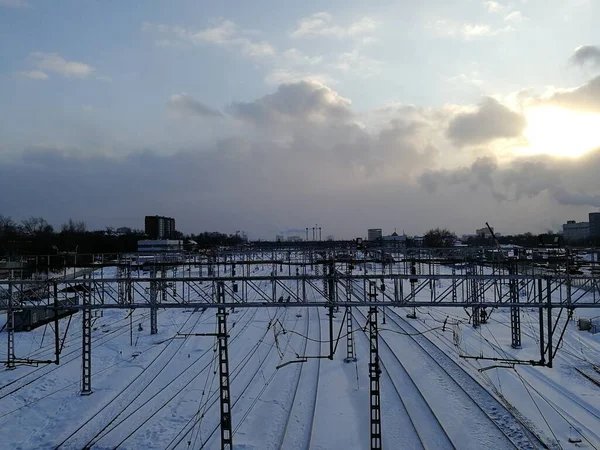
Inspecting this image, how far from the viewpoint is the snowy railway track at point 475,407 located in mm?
13648

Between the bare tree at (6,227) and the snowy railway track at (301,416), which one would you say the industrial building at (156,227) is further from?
the snowy railway track at (301,416)

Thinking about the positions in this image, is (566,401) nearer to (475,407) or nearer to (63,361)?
(475,407)

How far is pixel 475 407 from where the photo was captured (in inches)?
645

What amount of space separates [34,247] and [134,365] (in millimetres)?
49256

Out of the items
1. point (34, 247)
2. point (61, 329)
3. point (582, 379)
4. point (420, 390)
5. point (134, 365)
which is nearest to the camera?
point (420, 390)

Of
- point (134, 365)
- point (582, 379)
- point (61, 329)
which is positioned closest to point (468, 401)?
point (582, 379)

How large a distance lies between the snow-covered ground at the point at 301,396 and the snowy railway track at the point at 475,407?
0.16 feet

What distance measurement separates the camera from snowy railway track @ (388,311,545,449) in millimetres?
13648

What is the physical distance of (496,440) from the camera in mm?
13750

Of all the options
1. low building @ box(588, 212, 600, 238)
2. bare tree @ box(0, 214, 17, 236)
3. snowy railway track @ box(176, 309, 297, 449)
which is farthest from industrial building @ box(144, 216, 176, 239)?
snowy railway track @ box(176, 309, 297, 449)

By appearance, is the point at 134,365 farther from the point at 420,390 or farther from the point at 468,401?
the point at 468,401

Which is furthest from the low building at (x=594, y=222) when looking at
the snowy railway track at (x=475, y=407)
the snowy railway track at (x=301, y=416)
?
the snowy railway track at (x=301, y=416)

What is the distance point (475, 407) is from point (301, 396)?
668 centimetres

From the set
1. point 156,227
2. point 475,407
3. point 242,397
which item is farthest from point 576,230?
point 156,227
